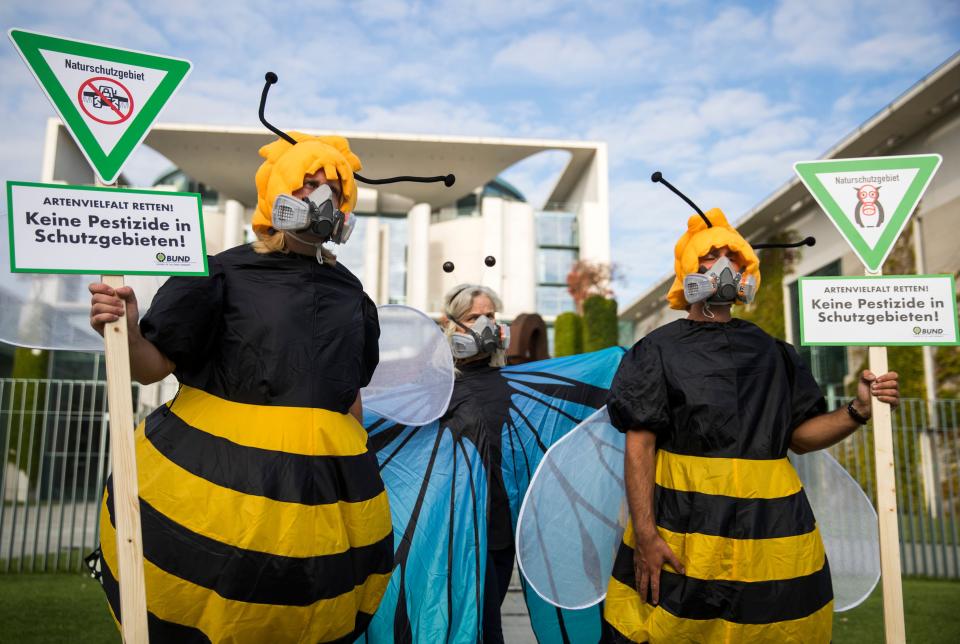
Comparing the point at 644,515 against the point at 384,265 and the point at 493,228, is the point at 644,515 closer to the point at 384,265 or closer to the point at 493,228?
the point at 493,228

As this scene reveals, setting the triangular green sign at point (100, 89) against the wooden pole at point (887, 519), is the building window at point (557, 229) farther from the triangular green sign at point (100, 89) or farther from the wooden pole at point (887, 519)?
the triangular green sign at point (100, 89)

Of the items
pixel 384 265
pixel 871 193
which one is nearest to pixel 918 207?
pixel 871 193

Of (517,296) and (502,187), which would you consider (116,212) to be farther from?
(502,187)

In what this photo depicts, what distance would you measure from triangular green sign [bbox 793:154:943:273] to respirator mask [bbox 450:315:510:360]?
1.62m

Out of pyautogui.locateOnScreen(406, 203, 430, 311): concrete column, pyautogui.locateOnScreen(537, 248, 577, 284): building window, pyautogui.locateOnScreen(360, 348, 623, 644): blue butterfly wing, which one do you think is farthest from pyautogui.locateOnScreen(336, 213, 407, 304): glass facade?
pyautogui.locateOnScreen(360, 348, 623, 644): blue butterfly wing

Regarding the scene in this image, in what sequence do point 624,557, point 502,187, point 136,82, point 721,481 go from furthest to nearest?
point 502,187 < point 624,557 < point 721,481 < point 136,82

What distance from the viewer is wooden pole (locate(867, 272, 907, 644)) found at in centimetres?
260

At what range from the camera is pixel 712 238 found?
2920 millimetres

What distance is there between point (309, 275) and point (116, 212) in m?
0.54

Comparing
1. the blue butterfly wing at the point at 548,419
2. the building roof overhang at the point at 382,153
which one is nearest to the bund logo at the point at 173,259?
the blue butterfly wing at the point at 548,419

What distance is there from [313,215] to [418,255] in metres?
26.0

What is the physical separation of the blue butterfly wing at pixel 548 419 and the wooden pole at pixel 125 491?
1941 mm

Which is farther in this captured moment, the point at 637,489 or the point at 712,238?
the point at 712,238

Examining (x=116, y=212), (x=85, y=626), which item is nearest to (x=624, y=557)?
(x=116, y=212)
